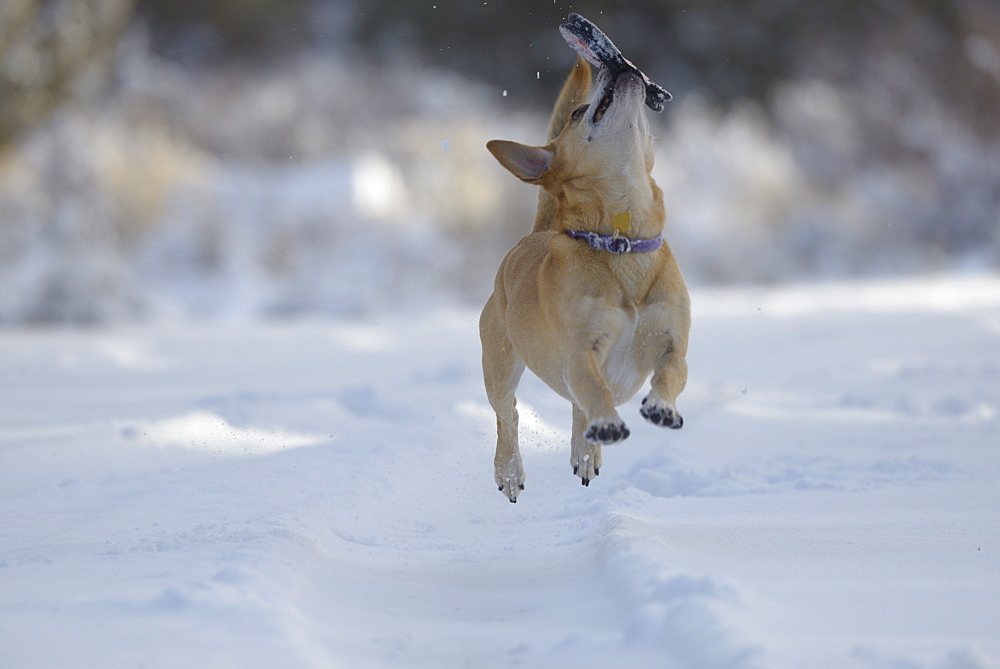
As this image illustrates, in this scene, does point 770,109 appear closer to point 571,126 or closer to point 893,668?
point 571,126

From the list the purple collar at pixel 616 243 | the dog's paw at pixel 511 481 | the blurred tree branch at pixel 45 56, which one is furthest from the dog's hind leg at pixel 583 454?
the blurred tree branch at pixel 45 56

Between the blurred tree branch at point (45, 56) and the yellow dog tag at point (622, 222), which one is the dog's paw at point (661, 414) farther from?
the blurred tree branch at point (45, 56)

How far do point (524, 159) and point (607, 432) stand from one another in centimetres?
106

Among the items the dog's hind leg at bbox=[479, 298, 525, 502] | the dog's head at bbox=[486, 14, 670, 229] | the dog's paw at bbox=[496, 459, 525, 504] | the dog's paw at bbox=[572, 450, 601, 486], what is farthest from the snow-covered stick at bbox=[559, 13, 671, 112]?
the dog's paw at bbox=[496, 459, 525, 504]

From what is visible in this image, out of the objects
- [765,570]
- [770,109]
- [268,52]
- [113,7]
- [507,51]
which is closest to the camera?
[765,570]

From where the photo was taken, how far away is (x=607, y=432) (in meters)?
3.57

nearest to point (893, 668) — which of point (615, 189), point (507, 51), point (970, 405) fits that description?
point (615, 189)

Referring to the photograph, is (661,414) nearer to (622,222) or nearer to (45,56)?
(622,222)

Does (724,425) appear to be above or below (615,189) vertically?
below

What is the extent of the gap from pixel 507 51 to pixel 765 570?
25001mm

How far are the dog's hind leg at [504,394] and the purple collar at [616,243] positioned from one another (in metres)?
0.74

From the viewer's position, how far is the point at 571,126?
410cm

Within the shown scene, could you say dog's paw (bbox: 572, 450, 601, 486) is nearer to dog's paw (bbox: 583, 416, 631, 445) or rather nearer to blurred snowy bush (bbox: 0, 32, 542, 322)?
dog's paw (bbox: 583, 416, 631, 445)

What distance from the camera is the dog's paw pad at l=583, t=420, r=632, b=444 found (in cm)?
356
